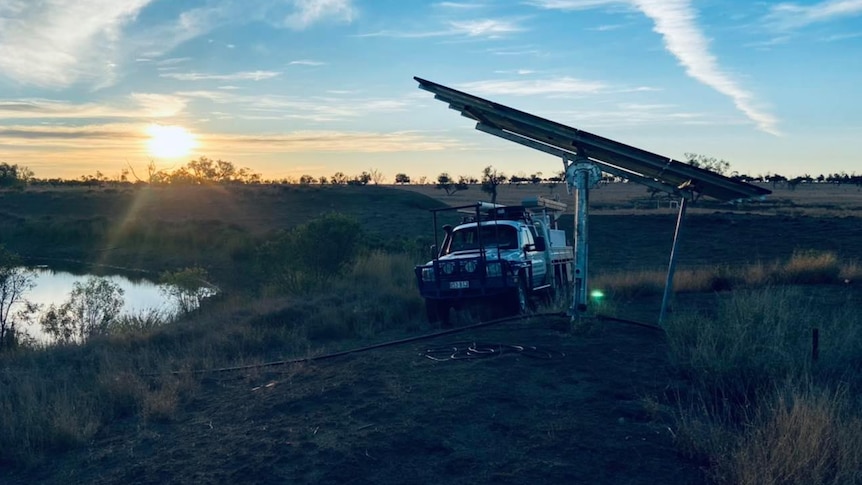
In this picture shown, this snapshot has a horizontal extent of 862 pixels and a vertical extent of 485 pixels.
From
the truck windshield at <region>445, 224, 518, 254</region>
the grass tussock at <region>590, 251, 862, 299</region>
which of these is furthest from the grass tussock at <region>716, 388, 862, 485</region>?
the grass tussock at <region>590, 251, 862, 299</region>

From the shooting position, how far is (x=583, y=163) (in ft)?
38.3

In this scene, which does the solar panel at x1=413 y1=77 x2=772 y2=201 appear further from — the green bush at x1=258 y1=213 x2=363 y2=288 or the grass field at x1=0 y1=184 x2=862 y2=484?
the green bush at x1=258 y1=213 x2=363 y2=288

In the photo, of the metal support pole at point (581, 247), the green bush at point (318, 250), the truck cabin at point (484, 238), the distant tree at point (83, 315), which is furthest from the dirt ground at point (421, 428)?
the green bush at point (318, 250)

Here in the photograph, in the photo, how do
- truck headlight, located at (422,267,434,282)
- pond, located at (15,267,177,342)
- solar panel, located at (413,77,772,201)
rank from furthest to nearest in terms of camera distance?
pond, located at (15,267,177,342) → truck headlight, located at (422,267,434,282) → solar panel, located at (413,77,772,201)

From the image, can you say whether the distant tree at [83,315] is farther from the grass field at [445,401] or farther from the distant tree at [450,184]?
the distant tree at [450,184]

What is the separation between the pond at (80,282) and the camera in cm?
2972

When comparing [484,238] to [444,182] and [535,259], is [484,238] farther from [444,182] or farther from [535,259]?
[444,182]

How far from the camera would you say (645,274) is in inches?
830

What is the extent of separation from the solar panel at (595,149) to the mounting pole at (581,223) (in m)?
0.20

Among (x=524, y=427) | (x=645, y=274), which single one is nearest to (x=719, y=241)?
(x=645, y=274)

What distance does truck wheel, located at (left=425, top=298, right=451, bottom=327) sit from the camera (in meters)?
15.2

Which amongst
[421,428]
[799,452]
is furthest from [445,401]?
[799,452]

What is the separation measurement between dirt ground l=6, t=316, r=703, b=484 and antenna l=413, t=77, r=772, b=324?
203 cm

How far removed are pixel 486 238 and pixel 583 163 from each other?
5.25m
